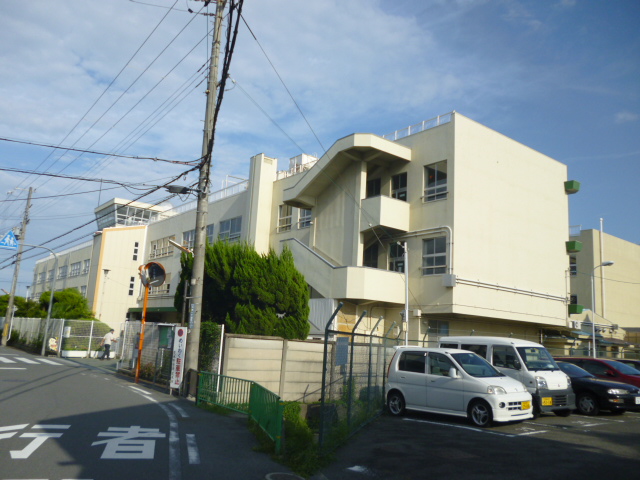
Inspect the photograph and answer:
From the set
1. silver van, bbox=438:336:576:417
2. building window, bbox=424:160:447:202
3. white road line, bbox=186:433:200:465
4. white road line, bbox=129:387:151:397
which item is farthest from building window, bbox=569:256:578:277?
white road line, bbox=186:433:200:465

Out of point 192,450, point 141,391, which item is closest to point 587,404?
point 192,450

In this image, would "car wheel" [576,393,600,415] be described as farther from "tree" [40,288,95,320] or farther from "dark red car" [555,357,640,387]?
"tree" [40,288,95,320]

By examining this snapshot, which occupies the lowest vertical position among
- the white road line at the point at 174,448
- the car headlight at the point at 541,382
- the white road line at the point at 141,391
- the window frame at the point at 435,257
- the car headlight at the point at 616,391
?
the white road line at the point at 141,391

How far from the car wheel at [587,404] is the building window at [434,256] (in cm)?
950

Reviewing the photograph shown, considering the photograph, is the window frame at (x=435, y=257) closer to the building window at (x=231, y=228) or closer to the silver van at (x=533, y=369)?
the silver van at (x=533, y=369)

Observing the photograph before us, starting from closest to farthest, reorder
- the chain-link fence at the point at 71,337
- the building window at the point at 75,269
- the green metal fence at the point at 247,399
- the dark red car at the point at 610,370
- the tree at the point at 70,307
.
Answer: the green metal fence at the point at 247,399, the dark red car at the point at 610,370, the chain-link fence at the point at 71,337, the tree at the point at 70,307, the building window at the point at 75,269

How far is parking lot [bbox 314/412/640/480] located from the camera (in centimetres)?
772

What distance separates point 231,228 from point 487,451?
27295mm

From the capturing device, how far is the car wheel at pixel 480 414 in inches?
459

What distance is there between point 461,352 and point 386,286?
37.8 feet

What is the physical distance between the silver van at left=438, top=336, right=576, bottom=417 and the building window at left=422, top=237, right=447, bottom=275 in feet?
29.4

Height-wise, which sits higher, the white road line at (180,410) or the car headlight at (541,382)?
the car headlight at (541,382)

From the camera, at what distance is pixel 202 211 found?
16609 millimetres

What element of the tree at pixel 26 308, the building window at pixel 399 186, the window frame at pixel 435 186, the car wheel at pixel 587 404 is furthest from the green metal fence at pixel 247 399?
the tree at pixel 26 308
